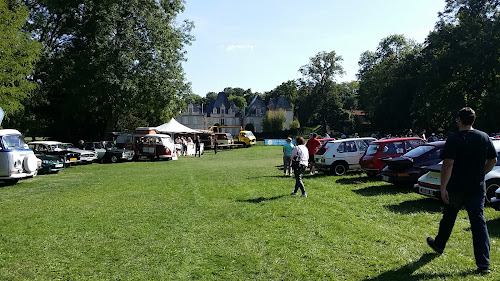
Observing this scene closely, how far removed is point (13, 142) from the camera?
1534 centimetres

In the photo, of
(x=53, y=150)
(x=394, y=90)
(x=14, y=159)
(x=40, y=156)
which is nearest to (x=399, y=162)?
(x=14, y=159)

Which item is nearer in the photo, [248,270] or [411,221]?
[248,270]

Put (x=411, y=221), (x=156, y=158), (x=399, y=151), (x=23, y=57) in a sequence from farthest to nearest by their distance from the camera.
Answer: (x=156, y=158), (x=23, y=57), (x=399, y=151), (x=411, y=221)

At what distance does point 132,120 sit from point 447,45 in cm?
3589

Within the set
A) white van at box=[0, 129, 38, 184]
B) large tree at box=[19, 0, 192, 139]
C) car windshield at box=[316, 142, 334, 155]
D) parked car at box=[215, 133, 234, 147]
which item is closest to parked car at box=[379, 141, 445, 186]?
car windshield at box=[316, 142, 334, 155]

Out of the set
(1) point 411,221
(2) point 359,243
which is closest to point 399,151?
(1) point 411,221

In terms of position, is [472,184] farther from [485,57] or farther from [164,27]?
[485,57]

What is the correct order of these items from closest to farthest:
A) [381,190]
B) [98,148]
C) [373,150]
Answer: [381,190], [373,150], [98,148]

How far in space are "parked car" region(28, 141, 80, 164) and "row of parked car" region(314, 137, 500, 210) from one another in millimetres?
15599

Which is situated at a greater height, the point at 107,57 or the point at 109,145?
the point at 107,57

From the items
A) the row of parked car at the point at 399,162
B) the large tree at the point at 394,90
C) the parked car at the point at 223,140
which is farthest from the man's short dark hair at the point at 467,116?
the large tree at the point at 394,90

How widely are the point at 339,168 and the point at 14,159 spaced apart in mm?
13340

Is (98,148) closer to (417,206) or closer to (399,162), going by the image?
(399,162)

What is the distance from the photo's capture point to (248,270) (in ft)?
16.6
